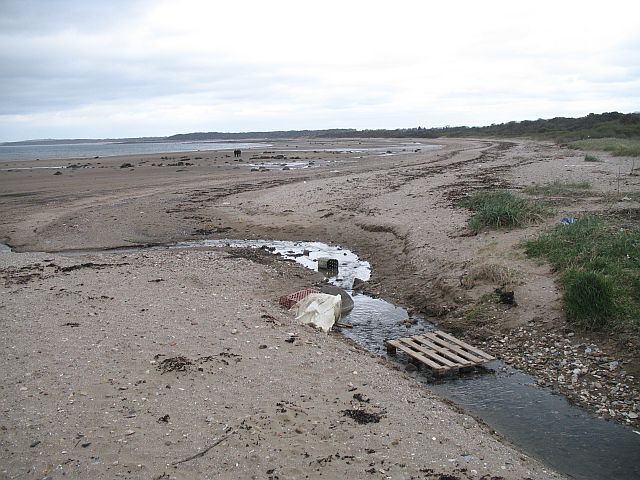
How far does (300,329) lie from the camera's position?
28.6 feet

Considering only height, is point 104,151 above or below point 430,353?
above

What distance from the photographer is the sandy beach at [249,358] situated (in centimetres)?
507

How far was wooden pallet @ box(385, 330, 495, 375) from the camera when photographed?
7.64m

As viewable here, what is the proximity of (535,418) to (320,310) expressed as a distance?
4082 millimetres

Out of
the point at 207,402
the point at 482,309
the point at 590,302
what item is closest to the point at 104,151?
the point at 482,309

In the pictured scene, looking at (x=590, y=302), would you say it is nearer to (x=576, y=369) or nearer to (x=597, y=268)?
(x=576, y=369)

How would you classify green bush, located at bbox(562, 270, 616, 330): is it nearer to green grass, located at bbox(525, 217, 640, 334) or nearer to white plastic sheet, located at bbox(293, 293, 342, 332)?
green grass, located at bbox(525, 217, 640, 334)

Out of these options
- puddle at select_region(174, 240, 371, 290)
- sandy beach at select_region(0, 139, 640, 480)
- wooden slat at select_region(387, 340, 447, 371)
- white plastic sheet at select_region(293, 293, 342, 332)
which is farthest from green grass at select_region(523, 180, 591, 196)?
wooden slat at select_region(387, 340, 447, 371)

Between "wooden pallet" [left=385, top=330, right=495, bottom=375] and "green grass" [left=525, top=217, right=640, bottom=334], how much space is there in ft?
5.87

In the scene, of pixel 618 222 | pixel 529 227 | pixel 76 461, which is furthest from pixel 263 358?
pixel 618 222

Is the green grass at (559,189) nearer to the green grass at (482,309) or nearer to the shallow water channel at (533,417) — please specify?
the green grass at (482,309)

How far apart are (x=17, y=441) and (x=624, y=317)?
8217 mm

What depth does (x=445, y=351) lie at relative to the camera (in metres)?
8.02

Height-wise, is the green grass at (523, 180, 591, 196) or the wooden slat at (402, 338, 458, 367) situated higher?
the green grass at (523, 180, 591, 196)
